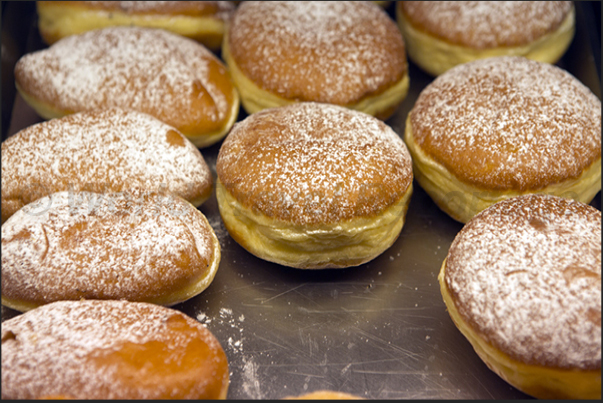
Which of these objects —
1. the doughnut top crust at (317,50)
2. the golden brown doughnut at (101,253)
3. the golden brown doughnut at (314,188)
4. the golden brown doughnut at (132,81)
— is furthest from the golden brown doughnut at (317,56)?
the golden brown doughnut at (101,253)

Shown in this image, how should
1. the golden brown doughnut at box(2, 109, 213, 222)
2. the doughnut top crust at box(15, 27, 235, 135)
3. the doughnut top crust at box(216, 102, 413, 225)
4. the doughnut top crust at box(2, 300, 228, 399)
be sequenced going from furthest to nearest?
the doughnut top crust at box(15, 27, 235, 135) → the golden brown doughnut at box(2, 109, 213, 222) → the doughnut top crust at box(216, 102, 413, 225) → the doughnut top crust at box(2, 300, 228, 399)

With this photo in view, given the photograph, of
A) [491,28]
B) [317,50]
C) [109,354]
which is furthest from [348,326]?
[491,28]

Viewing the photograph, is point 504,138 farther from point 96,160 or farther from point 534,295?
point 96,160

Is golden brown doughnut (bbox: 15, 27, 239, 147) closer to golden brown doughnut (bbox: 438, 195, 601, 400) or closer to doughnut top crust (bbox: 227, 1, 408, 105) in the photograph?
doughnut top crust (bbox: 227, 1, 408, 105)

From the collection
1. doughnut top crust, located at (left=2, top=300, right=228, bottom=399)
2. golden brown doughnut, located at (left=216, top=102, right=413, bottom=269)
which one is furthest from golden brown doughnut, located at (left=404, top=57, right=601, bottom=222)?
doughnut top crust, located at (left=2, top=300, right=228, bottom=399)

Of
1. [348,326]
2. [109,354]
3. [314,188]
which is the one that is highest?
[314,188]

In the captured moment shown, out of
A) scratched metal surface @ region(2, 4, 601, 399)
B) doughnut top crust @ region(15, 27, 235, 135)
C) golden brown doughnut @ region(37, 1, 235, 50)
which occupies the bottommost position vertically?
scratched metal surface @ region(2, 4, 601, 399)
